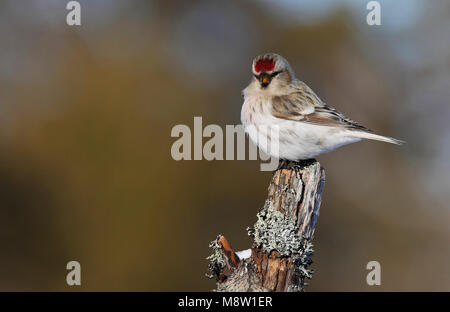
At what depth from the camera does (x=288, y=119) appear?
417cm

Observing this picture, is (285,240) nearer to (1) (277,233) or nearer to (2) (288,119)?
(1) (277,233)

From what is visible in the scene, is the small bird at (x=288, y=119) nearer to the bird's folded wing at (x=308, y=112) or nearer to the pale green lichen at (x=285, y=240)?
the bird's folded wing at (x=308, y=112)

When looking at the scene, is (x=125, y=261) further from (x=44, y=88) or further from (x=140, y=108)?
(x=44, y=88)

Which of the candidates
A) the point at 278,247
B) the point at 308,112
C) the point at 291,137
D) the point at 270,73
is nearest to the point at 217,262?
the point at 278,247

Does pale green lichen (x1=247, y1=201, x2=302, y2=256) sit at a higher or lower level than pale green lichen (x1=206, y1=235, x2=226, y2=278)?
higher

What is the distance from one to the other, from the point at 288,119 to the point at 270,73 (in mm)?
530

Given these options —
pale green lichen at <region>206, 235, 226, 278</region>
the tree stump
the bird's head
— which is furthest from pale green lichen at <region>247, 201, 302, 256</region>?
the bird's head

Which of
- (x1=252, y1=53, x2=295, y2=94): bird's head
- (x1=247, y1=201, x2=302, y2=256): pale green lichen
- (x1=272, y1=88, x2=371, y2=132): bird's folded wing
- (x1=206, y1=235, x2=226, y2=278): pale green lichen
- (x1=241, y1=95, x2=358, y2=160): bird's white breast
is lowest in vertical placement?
(x1=206, y1=235, x2=226, y2=278): pale green lichen

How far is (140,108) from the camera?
23.8ft

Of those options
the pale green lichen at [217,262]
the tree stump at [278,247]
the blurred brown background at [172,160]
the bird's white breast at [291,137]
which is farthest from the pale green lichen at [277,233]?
the blurred brown background at [172,160]

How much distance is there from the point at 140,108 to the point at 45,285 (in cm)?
275

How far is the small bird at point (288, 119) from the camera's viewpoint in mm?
4027

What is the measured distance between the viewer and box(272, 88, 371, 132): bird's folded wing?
4137 millimetres

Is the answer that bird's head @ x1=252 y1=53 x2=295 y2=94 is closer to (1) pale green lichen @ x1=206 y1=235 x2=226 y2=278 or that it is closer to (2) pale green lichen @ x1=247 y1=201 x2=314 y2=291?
(2) pale green lichen @ x1=247 y1=201 x2=314 y2=291
